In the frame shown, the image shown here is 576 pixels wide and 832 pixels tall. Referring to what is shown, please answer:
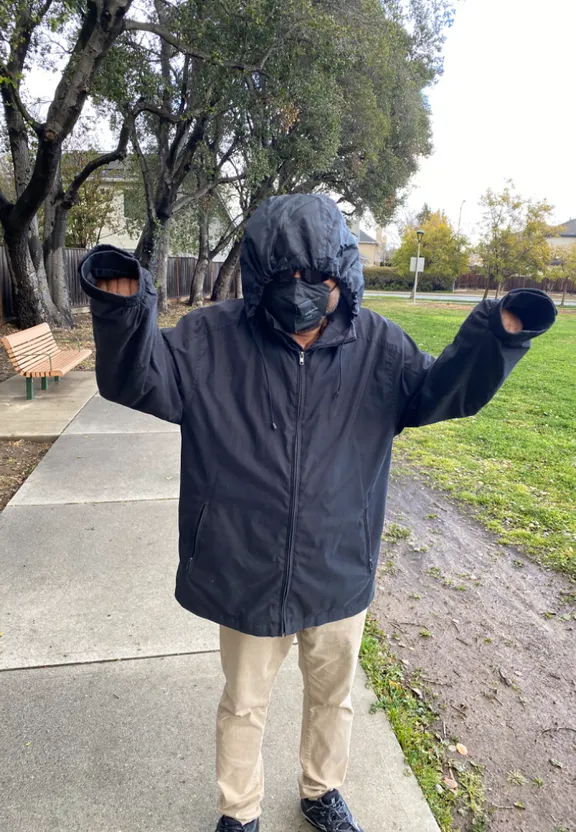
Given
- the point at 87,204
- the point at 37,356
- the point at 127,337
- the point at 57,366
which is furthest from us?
the point at 87,204

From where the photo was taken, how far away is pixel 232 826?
1895mm

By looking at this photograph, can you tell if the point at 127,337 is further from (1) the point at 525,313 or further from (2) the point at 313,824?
(2) the point at 313,824

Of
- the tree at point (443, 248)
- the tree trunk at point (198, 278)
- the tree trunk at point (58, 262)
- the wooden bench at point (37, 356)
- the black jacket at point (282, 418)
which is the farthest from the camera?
the tree at point (443, 248)

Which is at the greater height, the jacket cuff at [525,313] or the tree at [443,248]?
the tree at [443,248]

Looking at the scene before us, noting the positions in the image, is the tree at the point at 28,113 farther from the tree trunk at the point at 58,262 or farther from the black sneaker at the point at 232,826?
the black sneaker at the point at 232,826

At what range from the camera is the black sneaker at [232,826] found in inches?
74.5

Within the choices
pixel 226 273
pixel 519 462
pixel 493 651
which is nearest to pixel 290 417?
pixel 493 651

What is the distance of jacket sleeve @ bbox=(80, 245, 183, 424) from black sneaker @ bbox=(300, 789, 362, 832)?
1.34m

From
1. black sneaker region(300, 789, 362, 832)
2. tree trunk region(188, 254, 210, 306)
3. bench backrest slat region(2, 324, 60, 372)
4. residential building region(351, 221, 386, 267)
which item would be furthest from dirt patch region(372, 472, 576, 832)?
residential building region(351, 221, 386, 267)

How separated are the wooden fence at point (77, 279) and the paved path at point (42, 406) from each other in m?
1.22

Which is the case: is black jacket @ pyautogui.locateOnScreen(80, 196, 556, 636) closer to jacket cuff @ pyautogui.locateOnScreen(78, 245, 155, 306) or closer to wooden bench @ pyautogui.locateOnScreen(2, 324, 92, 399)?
jacket cuff @ pyautogui.locateOnScreen(78, 245, 155, 306)

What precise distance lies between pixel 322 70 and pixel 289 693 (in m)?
12.4

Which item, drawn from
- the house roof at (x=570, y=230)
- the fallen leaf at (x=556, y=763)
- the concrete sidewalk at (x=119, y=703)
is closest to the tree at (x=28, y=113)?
the concrete sidewalk at (x=119, y=703)

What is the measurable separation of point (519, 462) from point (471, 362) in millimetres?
4775
